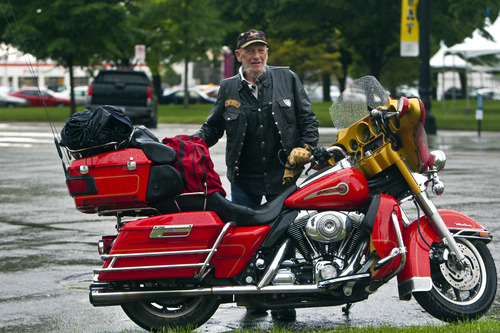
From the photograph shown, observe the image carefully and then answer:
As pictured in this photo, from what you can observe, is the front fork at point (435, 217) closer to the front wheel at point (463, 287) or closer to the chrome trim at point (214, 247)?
the front wheel at point (463, 287)

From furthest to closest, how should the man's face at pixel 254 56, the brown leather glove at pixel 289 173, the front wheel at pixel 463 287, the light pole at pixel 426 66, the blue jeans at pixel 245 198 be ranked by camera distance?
the light pole at pixel 426 66, the blue jeans at pixel 245 198, the man's face at pixel 254 56, the brown leather glove at pixel 289 173, the front wheel at pixel 463 287

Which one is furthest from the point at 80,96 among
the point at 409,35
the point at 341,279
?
the point at 341,279

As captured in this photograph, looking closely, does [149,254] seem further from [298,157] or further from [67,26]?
[67,26]

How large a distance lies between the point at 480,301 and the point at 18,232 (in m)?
5.94

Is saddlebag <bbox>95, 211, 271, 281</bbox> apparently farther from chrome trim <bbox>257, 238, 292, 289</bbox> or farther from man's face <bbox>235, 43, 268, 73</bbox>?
man's face <bbox>235, 43, 268, 73</bbox>

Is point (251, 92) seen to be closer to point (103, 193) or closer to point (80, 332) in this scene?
point (103, 193)

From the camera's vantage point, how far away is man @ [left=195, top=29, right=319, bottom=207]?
19.6 feet

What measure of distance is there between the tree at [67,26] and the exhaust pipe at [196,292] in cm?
2896

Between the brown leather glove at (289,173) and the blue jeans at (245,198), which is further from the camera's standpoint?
the blue jeans at (245,198)

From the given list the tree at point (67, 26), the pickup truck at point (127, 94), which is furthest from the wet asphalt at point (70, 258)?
the tree at point (67, 26)

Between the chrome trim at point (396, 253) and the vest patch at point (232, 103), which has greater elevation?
the vest patch at point (232, 103)

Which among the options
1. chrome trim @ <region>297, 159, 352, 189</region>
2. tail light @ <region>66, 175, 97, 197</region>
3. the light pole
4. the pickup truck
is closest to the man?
chrome trim @ <region>297, 159, 352, 189</region>

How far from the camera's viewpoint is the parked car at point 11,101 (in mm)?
57344

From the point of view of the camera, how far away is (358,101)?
226 inches
